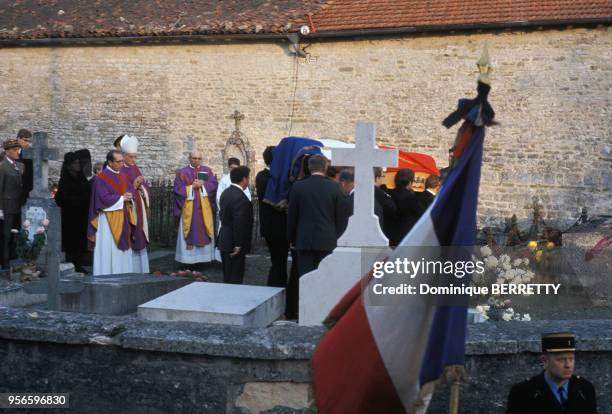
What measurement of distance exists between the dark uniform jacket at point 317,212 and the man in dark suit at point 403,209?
1.30 meters

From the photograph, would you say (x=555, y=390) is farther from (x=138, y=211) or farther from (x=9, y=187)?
(x=9, y=187)

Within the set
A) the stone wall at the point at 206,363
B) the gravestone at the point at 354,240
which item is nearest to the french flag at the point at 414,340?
the stone wall at the point at 206,363

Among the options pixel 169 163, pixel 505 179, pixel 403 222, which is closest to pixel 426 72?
pixel 505 179

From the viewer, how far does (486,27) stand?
16.4 metres

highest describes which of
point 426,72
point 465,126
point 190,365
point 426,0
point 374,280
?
point 426,0

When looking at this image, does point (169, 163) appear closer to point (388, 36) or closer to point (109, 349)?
point (388, 36)

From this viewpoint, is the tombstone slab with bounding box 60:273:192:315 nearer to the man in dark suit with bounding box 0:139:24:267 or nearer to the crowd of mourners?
the crowd of mourners

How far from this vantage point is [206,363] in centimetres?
374

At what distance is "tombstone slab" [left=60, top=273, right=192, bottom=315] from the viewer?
666cm

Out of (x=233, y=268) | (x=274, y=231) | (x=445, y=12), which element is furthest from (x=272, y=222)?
(x=445, y=12)

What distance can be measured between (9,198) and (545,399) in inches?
290

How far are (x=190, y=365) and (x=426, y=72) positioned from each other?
14537mm

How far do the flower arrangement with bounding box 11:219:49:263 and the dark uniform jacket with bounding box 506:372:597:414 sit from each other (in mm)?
5501

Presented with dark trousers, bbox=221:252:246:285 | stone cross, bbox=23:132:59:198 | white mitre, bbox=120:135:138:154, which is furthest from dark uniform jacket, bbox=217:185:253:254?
white mitre, bbox=120:135:138:154
